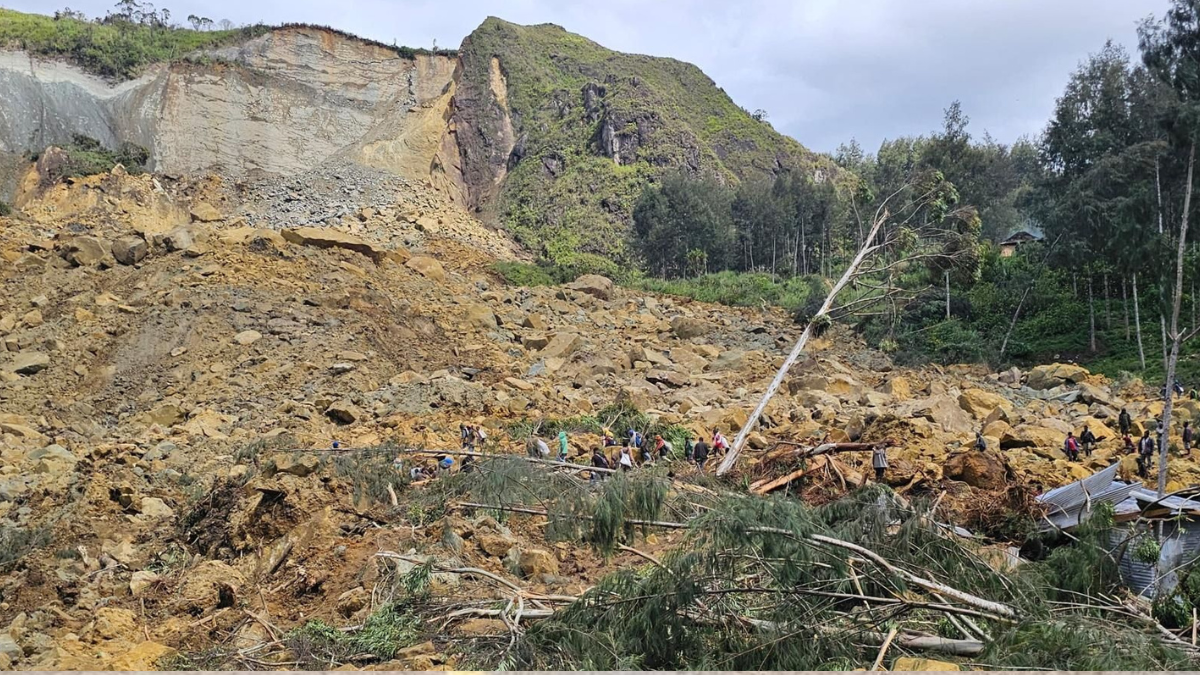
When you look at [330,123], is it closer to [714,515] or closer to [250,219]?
[250,219]

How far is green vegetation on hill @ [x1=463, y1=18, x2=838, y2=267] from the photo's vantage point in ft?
189

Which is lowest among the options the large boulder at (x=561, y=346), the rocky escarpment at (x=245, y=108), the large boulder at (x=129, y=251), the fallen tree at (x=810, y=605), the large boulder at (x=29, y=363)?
the fallen tree at (x=810, y=605)

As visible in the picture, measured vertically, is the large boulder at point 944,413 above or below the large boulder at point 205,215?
below

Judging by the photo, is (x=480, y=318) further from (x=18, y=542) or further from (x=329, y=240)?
(x=18, y=542)

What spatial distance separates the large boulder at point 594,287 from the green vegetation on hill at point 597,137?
1494 cm

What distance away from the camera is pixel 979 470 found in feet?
29.9

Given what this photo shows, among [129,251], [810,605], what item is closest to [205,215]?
[129,251]

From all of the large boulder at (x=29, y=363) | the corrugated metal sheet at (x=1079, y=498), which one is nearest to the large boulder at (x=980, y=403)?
the corrugated metal sheet at (x=1079, y=498)

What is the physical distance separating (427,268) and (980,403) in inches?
657

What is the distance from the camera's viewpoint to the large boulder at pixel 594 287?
30297 mm

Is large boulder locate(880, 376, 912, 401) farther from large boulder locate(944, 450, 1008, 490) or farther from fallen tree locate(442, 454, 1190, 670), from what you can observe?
fallen tree locate(442, 454, 1190, 670)

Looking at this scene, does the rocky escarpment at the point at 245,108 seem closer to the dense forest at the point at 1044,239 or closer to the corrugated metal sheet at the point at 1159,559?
the dense forest at the point at 1044,239

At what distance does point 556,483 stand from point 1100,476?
469 centimetres

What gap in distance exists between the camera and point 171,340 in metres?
19.2
